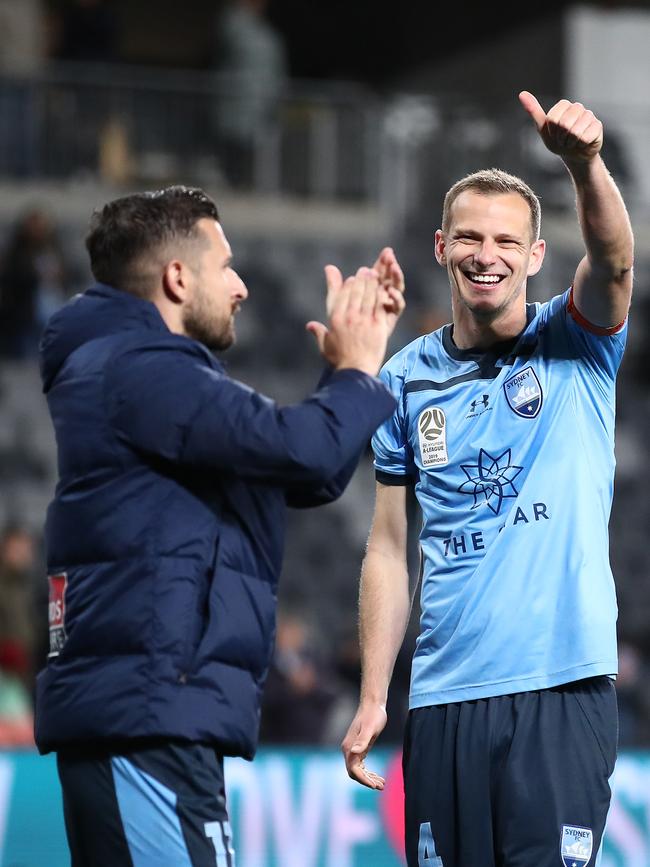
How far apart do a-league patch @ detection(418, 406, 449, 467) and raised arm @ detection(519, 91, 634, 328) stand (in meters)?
0.41

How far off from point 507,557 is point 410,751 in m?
0.50

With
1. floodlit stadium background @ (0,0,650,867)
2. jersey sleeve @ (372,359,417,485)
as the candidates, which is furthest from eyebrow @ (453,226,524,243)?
floodlit stadium background @ (0,0,650,867)

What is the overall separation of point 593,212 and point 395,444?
0.77 meters

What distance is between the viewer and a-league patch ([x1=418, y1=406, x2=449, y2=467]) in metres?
3.53

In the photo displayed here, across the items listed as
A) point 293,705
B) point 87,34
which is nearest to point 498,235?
point 293,705

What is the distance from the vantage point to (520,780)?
129 inches

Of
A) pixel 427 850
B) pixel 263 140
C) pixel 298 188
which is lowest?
pixel 427 850

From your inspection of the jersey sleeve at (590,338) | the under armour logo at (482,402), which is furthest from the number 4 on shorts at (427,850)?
the jersey sleeve at (590,338)

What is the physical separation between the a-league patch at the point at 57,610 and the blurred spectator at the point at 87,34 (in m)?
9.83

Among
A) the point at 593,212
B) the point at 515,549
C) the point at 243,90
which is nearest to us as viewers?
the point at 593,212

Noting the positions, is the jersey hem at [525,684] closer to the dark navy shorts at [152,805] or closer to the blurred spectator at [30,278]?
the dark navy shorts at [152,805]

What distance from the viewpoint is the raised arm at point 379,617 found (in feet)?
11.6

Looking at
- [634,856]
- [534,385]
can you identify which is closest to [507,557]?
[534,385]

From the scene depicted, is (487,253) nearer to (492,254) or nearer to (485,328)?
(492,254)
